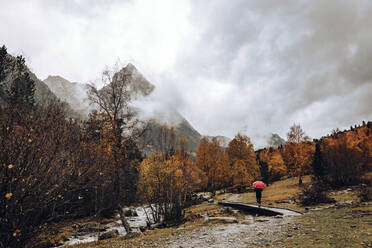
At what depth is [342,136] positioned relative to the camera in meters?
37.5

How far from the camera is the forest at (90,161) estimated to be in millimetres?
6152

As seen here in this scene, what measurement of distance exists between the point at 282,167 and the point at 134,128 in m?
47.6

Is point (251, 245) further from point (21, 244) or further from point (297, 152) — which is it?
point (297, 152)

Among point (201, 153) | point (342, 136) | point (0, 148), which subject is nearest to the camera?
point (0, 148)

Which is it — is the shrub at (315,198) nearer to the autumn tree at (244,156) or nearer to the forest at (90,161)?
the forest at (90,161)

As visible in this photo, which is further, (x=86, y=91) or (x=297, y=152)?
(x=297, y=152)

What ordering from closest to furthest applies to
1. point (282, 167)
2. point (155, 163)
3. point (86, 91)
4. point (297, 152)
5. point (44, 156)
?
point (44, 156)
point (86, 91)
point (155, 163)
point (297, 152)
point (282, 167)

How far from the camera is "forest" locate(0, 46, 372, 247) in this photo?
615cm

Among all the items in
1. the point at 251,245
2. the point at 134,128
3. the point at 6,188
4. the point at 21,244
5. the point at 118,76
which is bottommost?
the point at 251,245

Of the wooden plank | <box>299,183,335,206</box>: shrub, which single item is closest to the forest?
the wooden plank

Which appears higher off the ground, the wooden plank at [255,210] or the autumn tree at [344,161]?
the autumn tree at [344,161]

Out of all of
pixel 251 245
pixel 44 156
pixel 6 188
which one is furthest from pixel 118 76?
pixel 251 245

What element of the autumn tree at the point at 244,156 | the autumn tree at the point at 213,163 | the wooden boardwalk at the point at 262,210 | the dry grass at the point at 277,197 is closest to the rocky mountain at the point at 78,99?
the wooden boardwalk at the point at 262,210

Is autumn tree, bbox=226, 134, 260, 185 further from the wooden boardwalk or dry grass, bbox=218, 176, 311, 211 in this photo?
the wooden boardwalk
